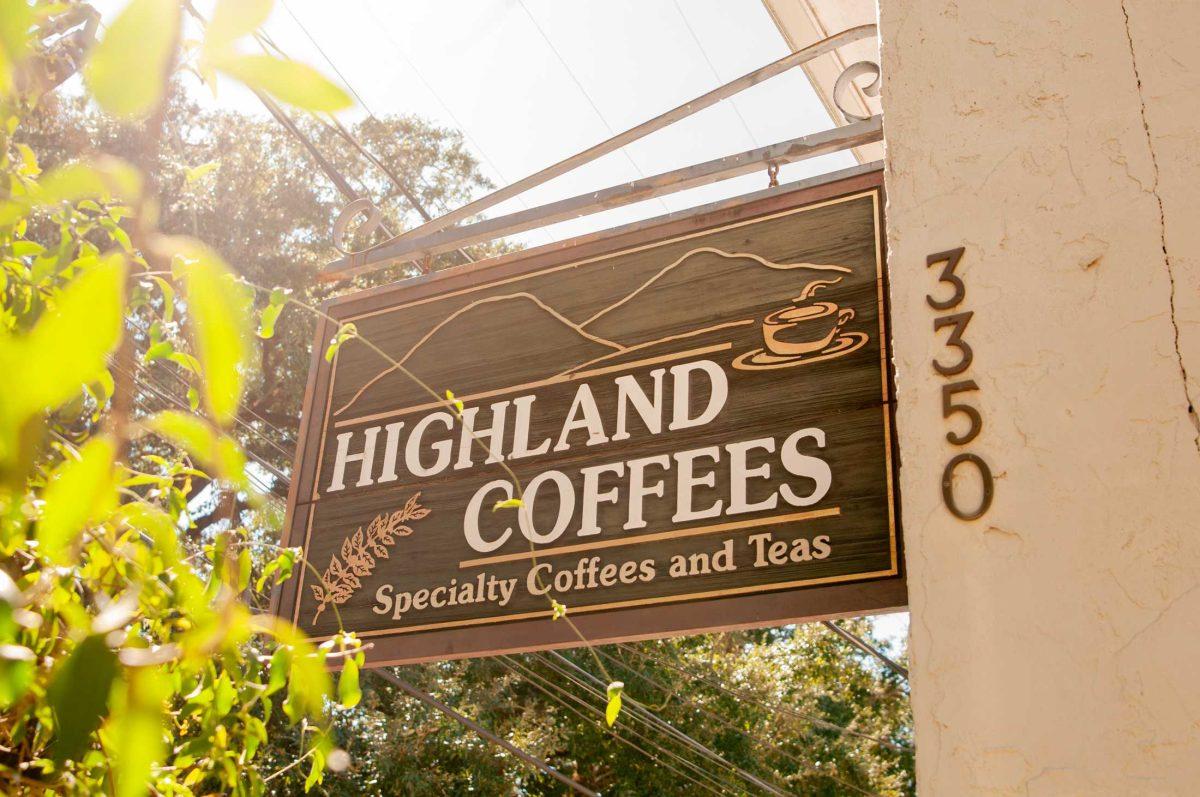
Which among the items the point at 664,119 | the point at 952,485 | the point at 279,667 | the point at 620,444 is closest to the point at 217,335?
the point at 279,667

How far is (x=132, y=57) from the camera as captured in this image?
0.67m

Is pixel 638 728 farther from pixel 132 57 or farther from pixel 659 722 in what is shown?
pixel 132 57

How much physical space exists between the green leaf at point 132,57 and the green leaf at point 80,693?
15.3 inches

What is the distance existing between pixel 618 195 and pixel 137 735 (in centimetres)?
233

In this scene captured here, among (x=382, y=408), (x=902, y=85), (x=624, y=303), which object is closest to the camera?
(x=902, y=85)

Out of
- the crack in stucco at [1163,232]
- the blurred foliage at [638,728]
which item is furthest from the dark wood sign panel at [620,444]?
the blurred foliage at [638,728]

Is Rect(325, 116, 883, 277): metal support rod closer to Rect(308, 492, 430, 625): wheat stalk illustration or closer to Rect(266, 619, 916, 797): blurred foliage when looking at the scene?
Rect(308, 492, 430, 625): wheat stalk illustration

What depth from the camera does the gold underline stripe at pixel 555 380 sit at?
8.05ft

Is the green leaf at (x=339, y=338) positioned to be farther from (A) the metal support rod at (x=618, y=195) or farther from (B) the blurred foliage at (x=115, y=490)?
(A) the metal support rod at (x=618, y=195)

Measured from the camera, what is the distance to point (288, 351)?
1324 cm

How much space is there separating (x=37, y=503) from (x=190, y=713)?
367 millimetres

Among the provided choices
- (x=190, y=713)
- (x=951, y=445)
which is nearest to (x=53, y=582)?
(x=190, y=713)

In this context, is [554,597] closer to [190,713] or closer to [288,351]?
[190,713]

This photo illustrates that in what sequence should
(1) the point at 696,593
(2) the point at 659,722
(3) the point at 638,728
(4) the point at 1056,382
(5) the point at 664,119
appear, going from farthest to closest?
(3) the point at 638,728 → (2) the point at 659,722 → (5) the point at 664,119 → (1) the point at 696,593 → (4) the point at 1056,382
